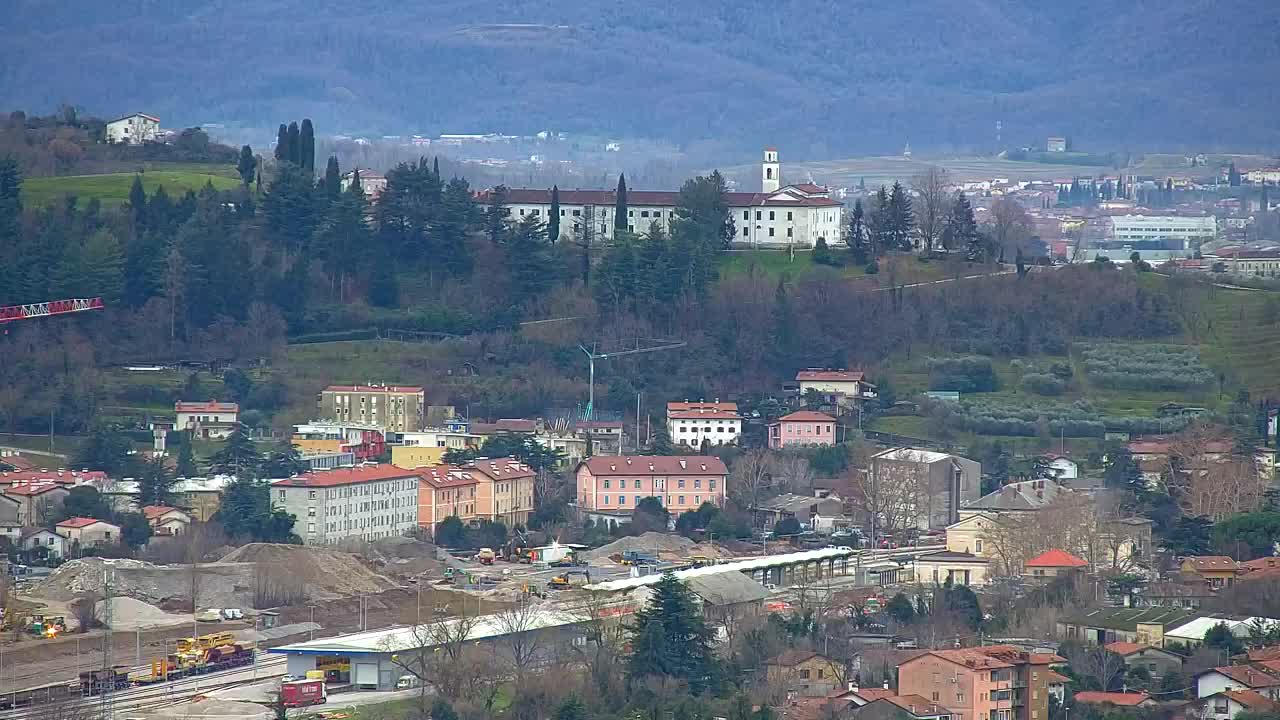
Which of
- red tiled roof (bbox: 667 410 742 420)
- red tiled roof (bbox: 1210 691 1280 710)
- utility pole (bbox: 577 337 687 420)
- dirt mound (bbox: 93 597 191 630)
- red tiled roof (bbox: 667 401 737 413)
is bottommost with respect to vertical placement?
dirt mound (bbox: 93 597 191 630)

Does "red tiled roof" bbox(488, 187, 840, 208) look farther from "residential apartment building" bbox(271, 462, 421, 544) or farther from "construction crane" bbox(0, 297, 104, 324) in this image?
"residential apartment building" bbox(271, 462, 421, 544)

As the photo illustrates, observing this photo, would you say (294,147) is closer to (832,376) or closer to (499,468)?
(832,376)

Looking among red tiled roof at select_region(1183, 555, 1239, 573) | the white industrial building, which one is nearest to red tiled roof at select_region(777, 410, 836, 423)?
red tiled roof at select_region(1183, 555, 1239, 573)

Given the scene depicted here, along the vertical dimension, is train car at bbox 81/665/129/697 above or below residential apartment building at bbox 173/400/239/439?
below

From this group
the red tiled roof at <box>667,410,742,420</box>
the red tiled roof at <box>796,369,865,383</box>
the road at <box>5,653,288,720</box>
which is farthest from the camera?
the red tiled roof at <box>796,369,865,383</box>

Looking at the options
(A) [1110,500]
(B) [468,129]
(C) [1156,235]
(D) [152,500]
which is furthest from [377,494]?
(B) [468,129]

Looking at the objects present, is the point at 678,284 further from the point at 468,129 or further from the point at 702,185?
the point at 468,129
